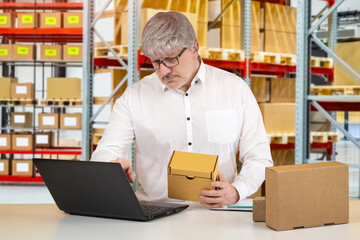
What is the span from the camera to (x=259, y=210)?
2072 mm

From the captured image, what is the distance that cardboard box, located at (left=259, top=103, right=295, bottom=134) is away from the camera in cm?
608

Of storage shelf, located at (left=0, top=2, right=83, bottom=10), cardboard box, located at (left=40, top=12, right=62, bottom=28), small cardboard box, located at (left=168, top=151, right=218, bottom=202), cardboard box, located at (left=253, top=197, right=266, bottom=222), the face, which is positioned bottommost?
cardboard box, located at (left=253, top=197, right=266, bottom=222)

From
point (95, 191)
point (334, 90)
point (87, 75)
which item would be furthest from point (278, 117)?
point (95, 191)

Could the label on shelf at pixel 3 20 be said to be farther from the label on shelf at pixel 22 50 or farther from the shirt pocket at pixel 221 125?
the shirt pocket at pixel 221 125

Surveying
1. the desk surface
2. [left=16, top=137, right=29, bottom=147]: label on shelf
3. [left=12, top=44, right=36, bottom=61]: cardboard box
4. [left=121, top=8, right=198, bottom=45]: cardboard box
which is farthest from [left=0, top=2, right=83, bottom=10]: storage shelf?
the desk surface

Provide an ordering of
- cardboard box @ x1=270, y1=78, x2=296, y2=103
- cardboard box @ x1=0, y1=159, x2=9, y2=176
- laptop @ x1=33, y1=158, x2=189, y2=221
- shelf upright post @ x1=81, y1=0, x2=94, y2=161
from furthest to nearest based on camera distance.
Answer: cardboard box @ x1=0, y1=159, x2=9, y2=176
cardboard box @ x1=270, y1=78, x2=296, y2=103
shelf upright post @ x1=81, y1=0, x2=94, y2=161
laptop @ x1=33, y1=158, x2=189, y2=221

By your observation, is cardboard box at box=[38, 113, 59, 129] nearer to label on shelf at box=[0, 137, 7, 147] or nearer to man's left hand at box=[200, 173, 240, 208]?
label on shelf at box=[0, 137, 7, 147]

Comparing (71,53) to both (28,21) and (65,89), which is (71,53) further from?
(28,21)

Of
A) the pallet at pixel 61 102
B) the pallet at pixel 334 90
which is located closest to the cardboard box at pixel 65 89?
the pallet at pixel 61 102

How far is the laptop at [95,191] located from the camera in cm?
200

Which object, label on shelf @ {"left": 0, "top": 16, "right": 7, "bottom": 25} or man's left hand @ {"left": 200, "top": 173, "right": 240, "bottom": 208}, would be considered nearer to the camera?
man's left hand @ {"left": 200, "top": 173, "right": 240, "bottom": 208}

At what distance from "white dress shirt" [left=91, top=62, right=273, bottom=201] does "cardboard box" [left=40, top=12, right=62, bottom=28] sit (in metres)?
5.67

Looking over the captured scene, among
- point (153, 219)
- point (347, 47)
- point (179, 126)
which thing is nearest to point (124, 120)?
point (179, 126)

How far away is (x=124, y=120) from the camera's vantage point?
115 inches
